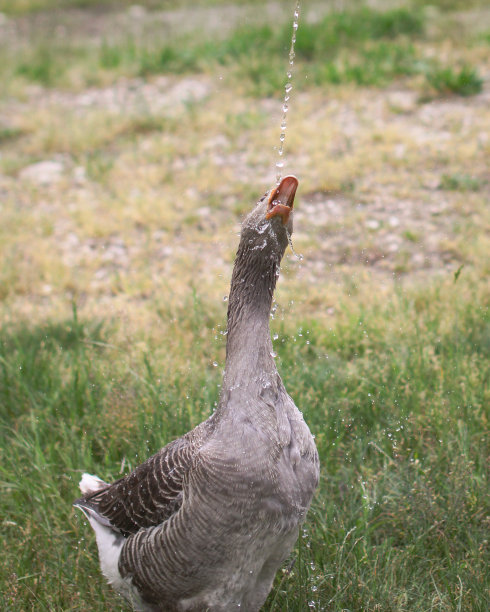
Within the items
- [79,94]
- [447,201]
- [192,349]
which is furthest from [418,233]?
[79,94]

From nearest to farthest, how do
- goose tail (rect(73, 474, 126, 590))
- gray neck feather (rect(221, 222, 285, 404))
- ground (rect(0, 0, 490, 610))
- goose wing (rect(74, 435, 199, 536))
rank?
gray neck feather (rect(221, 222, 285, 404)) < goose wing (rect(74, 435, 199, 536)) < goose tail (rect(73, 474, 126, 590)) < ground (rect(0, 0, 490, 610))

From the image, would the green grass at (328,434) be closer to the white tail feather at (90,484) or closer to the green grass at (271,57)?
the white tail feather at (90,484)

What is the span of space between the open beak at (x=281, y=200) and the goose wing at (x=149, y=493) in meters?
0.89

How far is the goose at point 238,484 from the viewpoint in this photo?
2.53 meters

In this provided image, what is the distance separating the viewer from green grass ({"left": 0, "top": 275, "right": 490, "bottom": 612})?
122 inches

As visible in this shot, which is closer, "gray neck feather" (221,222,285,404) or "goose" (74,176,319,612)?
"goose" (74,176,319,612)

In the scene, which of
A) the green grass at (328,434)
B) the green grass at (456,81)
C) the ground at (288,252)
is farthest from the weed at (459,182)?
the green grass at (456,81)

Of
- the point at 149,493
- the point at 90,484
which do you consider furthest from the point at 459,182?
the point at 149,493

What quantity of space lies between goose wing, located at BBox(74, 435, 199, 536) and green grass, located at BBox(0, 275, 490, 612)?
354 millimetres

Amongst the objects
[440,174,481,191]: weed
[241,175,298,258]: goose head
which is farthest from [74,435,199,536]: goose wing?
[440,174,481,191]: weed

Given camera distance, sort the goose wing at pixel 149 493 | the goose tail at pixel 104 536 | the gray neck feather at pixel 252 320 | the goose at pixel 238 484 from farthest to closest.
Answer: the goose tail at pixel 104 536 < the goose wing at pixel 149 493 < the gray neck feather at pixel 252 320 < the goose at pixel 238 484

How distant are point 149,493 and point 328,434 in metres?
1.12

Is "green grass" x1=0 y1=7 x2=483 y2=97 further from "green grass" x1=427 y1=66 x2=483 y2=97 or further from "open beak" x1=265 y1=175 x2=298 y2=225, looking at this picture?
"open beak" x1=265 y1=175 x2=298 y2=225

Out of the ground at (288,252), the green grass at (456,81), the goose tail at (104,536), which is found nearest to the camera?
the goose tail at (104,536)
